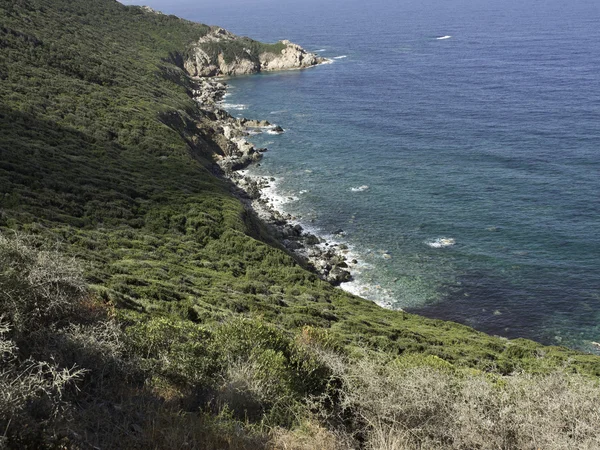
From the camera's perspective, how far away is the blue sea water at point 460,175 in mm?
38531

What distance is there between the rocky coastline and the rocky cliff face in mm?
40438

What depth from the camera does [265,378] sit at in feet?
37.1

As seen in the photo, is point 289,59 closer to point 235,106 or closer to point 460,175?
point 235,106

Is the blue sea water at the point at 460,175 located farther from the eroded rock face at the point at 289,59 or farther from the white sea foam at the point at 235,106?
the eroded rock face at the point at 289,59

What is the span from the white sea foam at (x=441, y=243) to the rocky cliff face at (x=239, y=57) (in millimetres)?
102820

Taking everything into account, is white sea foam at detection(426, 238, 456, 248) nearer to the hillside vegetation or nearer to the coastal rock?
the coastal rock

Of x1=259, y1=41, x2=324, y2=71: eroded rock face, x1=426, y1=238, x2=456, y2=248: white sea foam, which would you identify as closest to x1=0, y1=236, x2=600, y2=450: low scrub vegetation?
x1=426, y1=238, x2=456, y2=248: white sea foam

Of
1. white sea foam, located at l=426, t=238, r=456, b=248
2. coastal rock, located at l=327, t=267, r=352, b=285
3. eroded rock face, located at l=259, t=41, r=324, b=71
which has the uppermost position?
eroded rock face, located at l=259, t=41, r=324, b=71

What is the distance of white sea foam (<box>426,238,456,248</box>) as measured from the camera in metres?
45.3

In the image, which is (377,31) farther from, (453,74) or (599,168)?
(599,168)

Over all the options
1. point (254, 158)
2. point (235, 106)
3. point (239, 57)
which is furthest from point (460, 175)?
point (239, 57)

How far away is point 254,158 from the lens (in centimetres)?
6956

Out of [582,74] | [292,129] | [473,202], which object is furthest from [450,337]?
[582,74]

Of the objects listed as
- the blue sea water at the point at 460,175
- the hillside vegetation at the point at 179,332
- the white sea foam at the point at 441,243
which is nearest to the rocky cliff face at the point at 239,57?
the blue sea water at the point at 460,175
